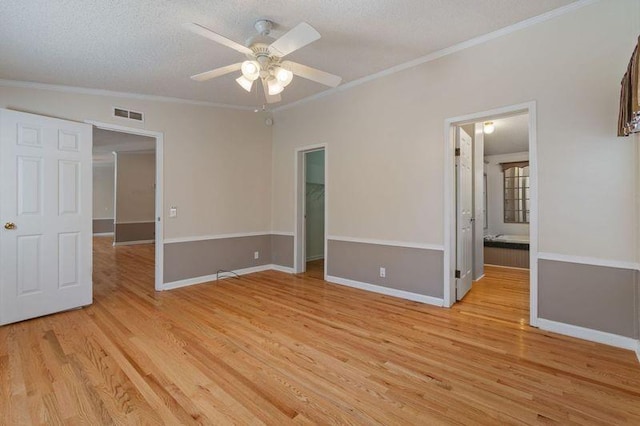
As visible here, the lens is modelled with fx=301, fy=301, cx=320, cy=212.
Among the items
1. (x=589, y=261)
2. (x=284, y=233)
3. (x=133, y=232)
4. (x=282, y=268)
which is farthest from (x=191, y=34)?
(x=133, y=232)

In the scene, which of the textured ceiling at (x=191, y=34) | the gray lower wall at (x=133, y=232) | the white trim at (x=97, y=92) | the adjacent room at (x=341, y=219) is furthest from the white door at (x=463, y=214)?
the gray lower wall at (x=133, y=232)

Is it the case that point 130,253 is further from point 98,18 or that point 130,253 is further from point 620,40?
point 620,40

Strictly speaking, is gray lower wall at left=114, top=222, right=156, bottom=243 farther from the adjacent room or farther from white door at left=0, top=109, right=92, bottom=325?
white door at left=0, top=109, right=92, bottom=325

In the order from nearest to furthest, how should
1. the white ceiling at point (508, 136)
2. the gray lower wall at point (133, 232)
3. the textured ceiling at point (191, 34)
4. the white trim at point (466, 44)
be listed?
the textured ceiling at point (191, 34), the white trim at point (466, 44), the white ceiling at point (508, 136), the gray lower wall at point (133, 232)

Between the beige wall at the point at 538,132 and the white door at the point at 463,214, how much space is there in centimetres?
31

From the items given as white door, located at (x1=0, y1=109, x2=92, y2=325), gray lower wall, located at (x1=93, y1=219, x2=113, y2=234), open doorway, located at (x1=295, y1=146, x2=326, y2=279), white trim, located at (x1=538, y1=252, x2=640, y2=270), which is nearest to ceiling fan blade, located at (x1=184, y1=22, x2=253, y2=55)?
white door, located at (x1=0, y1=109, x2=92, y2=325)

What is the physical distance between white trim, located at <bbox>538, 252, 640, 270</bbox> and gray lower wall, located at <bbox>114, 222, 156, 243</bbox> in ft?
33.2

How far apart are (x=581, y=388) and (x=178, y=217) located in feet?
15.2

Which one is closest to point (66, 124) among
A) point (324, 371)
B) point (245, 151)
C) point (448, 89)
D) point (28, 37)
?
point (28, 37)

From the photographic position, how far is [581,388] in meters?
1.95

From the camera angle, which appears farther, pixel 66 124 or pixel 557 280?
pixel 66 124

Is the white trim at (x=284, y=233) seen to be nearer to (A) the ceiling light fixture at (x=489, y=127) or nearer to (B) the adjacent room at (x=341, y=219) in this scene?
(B) the adjacent room at (x=341, y=219)

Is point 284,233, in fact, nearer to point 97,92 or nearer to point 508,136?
point 97,92

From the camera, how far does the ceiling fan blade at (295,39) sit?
2.01 meters
